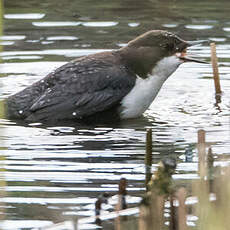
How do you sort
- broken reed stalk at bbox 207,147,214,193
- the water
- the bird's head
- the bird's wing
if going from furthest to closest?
the bird's head < the bird's wing < the water < broken reed stalk at bbox 207,147,214,193

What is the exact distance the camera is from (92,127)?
31.3 feet

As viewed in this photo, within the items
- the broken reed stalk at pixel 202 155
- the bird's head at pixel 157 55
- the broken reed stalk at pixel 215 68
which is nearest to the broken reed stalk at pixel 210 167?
the broken reed stalk at pixel 202 155

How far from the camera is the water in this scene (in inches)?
282

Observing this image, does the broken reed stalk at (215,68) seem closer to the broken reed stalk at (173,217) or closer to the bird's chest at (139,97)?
the bird's chest at (139,97)

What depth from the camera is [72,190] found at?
7.22 meters

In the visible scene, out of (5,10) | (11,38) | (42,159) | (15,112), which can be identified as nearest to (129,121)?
(15,112)

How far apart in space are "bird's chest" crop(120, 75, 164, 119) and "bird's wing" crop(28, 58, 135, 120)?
7cm

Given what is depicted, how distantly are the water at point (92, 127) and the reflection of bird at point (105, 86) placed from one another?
199 millimetres

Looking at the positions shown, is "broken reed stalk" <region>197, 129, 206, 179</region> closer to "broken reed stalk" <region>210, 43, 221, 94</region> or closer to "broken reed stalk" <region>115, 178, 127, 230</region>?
"broken reed stalk" <region>115, 178, 127, 230</region>

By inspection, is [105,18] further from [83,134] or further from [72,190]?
[72,190]

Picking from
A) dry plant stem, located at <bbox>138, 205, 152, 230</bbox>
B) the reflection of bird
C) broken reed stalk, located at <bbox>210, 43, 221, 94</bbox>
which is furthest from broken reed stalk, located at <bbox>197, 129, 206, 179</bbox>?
broken reed stalk, located at <bbox>210, 43, 221, 94</bbox>

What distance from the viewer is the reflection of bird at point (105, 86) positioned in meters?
9.66

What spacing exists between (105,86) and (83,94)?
0.80 ft

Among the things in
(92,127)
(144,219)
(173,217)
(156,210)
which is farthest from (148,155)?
(92,127)
